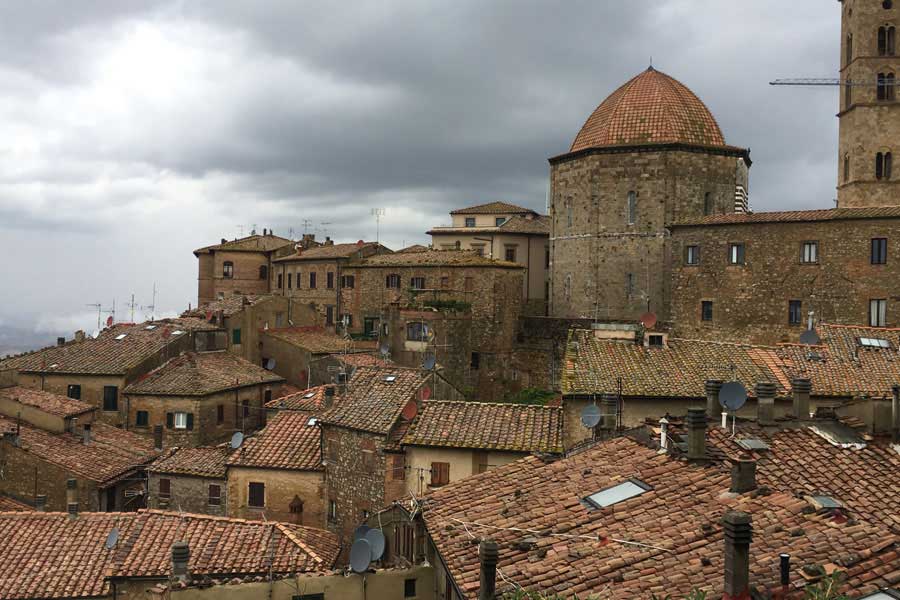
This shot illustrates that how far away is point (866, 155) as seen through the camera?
4106 centimetres

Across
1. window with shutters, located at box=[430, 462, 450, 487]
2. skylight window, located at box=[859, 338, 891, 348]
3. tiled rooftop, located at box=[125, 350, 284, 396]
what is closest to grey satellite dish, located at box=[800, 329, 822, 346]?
skylight window, located at box=[859, 338, 891, 348]

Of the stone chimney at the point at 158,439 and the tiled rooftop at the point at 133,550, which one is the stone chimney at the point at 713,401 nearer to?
the tiled rooftop at the point at 133,550

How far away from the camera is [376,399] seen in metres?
28.1

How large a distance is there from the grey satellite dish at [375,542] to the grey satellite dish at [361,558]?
586 mm

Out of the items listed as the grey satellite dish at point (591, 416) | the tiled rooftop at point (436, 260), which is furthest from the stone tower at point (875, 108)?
the grey satellite dish at point (591, 416)

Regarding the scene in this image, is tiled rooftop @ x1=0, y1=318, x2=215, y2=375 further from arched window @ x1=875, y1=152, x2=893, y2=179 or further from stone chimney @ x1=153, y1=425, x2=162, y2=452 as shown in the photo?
arched window @ x1=875, y1=152, x2=893, y2=179

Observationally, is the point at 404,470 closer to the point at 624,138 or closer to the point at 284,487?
the point at 284,487

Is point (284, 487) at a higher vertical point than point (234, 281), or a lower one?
lower

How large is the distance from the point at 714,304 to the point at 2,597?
1191 inches

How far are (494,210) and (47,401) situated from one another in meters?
45.8

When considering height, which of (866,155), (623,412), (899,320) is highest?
(866,155)

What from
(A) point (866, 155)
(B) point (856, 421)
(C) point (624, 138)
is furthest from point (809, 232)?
(B) point (856, 421)

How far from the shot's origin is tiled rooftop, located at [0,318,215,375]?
137ft

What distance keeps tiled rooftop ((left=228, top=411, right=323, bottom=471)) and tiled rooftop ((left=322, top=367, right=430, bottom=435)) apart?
125 centimetres
